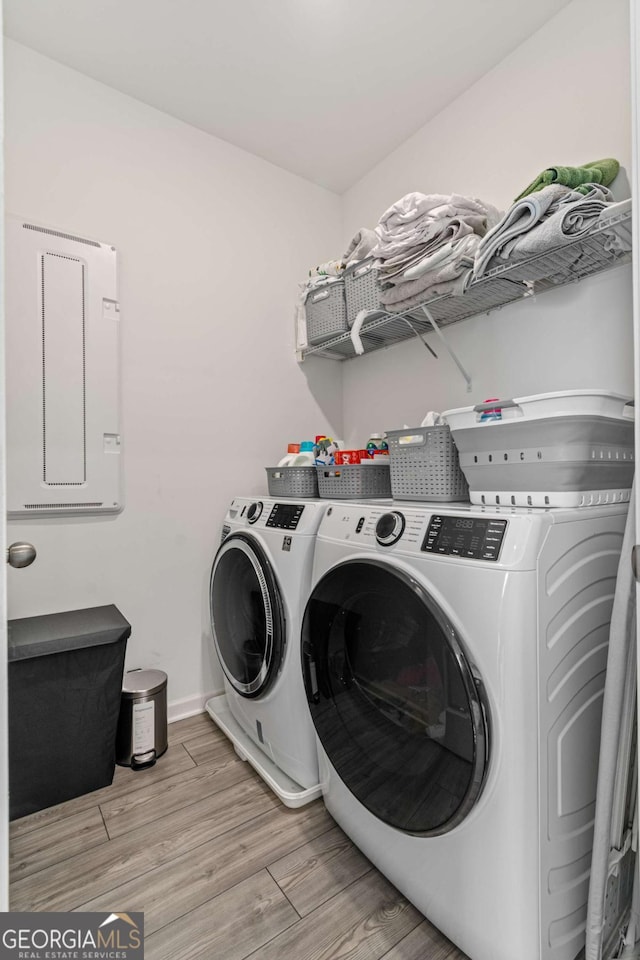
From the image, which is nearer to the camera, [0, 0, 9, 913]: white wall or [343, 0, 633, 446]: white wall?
[0, 0, 9, 913]: white wall

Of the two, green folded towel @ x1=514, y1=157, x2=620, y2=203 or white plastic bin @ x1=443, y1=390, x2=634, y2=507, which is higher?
green folded towel @ x1=514, y1=157, x2=620, y2=203

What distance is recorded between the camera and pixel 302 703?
144 cm

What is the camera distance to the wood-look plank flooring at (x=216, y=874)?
1.05 metres

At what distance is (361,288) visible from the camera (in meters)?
1.91

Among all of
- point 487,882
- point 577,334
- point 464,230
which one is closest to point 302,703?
point 487,882

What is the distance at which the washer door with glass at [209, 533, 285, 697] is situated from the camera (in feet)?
4.88

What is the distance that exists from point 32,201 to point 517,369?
186 cm

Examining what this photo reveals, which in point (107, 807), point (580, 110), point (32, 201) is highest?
point (580, 110)

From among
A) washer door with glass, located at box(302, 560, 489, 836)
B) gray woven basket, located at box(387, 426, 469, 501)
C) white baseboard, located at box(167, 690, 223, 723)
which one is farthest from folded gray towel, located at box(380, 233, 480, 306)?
white baseboard, located at box(167, 690, 223, 723)

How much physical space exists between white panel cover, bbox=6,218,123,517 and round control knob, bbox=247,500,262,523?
1.73ft

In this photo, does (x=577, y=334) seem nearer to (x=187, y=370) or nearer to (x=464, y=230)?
(x=464, y=230)

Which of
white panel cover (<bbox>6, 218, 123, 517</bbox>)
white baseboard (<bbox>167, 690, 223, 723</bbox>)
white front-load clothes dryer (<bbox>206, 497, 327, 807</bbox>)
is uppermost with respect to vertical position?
white panel cover (<bbox>6, 218, 123, 517</bbox>)

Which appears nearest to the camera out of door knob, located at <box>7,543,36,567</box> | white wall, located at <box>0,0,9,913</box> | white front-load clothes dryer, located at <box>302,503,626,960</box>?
white wall, located at <box>0,0,9,913</box>

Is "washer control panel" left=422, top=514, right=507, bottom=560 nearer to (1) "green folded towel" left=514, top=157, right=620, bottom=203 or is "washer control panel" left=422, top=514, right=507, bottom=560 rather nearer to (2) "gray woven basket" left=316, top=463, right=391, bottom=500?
(2) "gray woven basket" left=316, top=463, right=391, bottom=500
